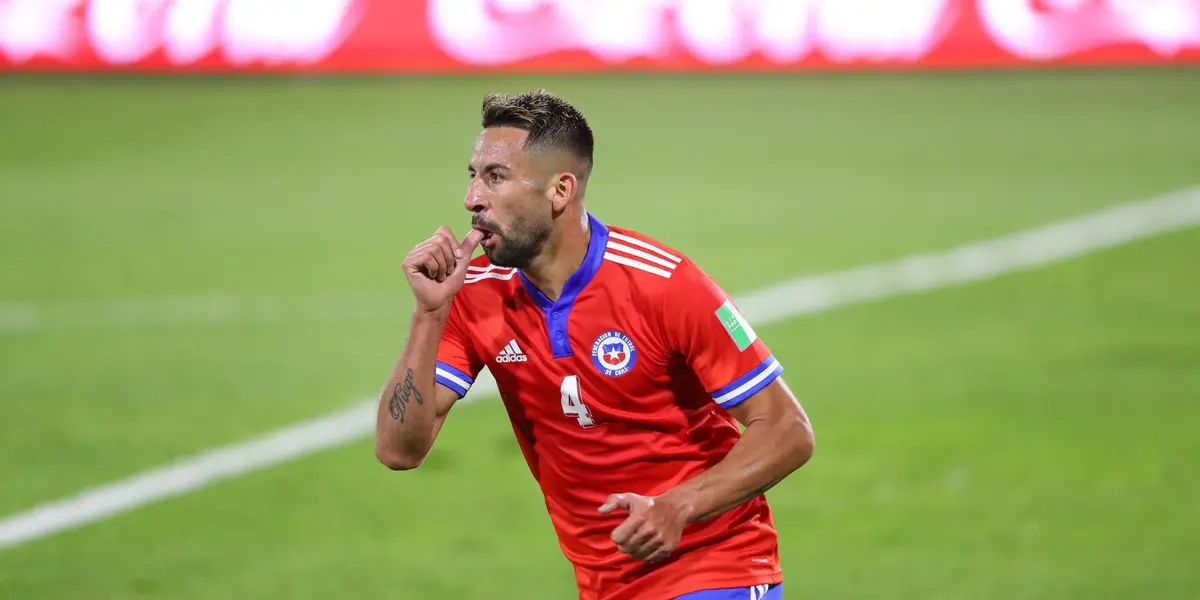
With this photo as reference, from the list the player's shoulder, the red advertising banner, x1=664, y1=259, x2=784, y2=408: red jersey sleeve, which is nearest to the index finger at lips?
the player's shoulder

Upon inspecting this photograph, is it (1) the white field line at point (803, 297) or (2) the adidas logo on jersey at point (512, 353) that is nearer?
(2) the adidas logo on jersey at point (512, 353)

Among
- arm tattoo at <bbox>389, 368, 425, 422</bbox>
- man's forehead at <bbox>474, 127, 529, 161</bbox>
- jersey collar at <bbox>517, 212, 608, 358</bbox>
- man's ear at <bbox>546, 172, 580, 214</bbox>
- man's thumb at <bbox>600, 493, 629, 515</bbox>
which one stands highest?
man's forehead at <bbox>474, 127, 529, 161</bbox>

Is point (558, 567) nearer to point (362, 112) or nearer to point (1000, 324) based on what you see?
point (1000, 324)

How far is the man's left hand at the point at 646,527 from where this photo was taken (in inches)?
165

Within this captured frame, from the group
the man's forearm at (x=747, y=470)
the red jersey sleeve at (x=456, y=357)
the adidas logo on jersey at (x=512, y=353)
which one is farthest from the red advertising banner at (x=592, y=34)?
the man's forearm at (x=747, y=470)

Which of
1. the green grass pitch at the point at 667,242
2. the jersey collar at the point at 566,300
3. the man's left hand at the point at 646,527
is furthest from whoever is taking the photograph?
the green grass pitch at the point at 667,242

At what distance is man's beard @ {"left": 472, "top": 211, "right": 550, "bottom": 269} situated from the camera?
182 inches

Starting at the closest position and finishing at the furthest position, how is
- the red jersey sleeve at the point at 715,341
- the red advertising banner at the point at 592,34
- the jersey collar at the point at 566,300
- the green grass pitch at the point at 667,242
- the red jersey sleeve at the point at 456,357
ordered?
the red jersey sleeve at the point at 715,341, the jersey collar at the point at 566,300, the red jersey sleeve at the point at 456,357, the green grass pitch at the point at 667,242, the red advertising banner at the point at 592,34

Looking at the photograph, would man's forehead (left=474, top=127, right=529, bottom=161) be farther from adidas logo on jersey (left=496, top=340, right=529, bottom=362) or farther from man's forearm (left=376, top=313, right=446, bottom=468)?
adidas logo on jersey (left=496, top=340, right=529, bottom=362)

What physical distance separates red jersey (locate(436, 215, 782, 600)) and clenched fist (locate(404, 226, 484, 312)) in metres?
0.30

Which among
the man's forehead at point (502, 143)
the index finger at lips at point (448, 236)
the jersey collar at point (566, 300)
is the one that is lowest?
the jersey collar at point (566, 300)

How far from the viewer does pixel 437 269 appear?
15.0 ft

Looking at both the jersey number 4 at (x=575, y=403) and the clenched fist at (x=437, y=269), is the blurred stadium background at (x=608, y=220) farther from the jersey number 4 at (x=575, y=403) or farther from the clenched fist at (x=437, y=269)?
the clenched fist at (x=437, y=269)

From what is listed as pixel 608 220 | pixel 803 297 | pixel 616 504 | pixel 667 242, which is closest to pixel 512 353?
pixel 616 504
